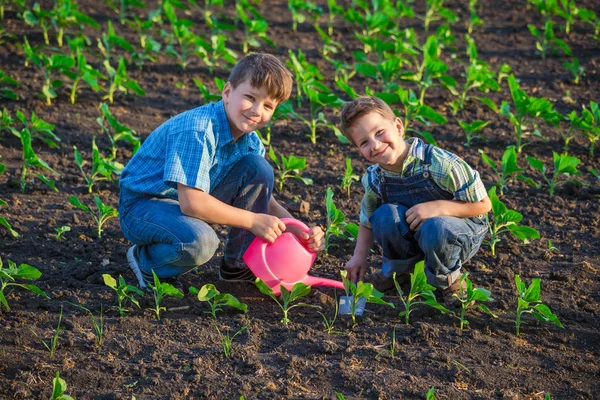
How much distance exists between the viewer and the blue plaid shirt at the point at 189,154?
356cm

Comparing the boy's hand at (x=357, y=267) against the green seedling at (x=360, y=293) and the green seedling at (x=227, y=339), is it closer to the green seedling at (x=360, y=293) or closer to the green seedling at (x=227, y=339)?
the green seedling at (x=360, y=293)

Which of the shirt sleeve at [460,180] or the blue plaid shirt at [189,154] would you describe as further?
the shirt sleeve at [460,180]

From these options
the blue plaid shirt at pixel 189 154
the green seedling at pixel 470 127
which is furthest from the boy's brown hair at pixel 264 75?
the green seedling at pixel 470 127

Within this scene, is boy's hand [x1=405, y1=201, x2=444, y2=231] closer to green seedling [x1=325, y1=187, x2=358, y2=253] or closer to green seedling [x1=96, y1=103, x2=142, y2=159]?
green seedling [x1=325, y1=187, x2=358, y2=253]

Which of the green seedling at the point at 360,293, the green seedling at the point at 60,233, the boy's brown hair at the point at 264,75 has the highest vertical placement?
the boy's brown hair at the point at 264,75

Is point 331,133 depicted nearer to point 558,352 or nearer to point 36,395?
point 558,352

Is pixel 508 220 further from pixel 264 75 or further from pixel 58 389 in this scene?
pixel 58 389

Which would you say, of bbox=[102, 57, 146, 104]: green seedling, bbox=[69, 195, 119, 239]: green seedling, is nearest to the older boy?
bbox=[69, 195, 119, 239]: green seedling

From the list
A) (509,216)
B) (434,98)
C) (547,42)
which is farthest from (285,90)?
(547,42)

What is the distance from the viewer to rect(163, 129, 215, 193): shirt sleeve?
11.6ft

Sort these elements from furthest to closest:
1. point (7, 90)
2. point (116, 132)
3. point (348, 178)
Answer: point (7, 90)
point (116, 132)
point (348, 178)

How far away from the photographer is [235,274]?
3.95 meters

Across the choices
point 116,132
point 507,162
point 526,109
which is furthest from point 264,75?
point 526,109

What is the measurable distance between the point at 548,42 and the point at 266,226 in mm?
5144
